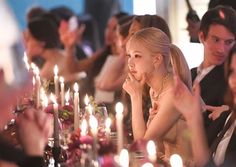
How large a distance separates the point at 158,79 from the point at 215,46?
772 millimetres

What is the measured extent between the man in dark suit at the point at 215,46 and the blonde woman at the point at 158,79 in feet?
1.95

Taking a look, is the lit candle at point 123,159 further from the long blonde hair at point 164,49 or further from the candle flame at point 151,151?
the long blonde hair at point 164,49

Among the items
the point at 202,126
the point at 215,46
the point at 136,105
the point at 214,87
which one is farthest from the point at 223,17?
the point at 202,126

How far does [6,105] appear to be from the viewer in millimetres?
2324

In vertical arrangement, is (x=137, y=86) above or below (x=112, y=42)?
below

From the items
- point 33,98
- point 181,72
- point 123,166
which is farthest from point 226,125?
point 33,98

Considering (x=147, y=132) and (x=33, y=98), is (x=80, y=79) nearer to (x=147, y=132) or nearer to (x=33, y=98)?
(x=33, y=98)

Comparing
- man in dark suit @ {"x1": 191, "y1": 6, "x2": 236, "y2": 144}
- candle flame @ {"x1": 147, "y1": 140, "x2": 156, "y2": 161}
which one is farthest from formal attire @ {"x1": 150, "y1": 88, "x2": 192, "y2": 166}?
candle flame @ {"x1": 147, "y1": 140, "x2": 156, "y2": 161}

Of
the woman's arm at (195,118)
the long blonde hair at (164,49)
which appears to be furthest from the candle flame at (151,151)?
the long blonde hair at (164,49)

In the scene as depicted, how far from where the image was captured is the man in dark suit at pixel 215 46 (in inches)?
196

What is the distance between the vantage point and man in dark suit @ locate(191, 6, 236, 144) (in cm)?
497

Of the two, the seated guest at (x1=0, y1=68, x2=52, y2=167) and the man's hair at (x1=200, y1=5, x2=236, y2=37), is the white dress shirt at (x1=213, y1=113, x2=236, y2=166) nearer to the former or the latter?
the seated guest at (x1=0, y1=68, x2=52, y2=167)

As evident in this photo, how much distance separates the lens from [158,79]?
443 centimetres

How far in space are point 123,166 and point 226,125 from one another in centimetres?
114
